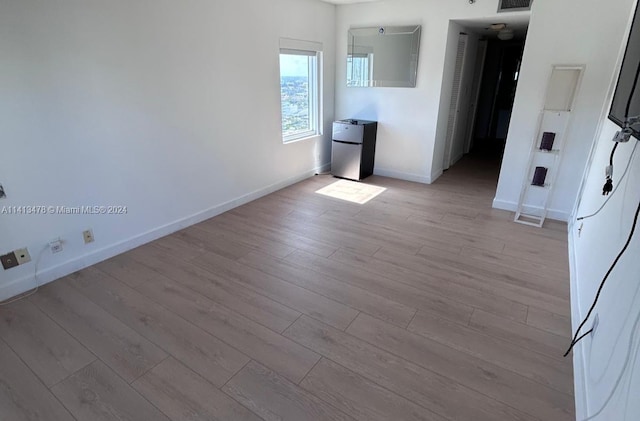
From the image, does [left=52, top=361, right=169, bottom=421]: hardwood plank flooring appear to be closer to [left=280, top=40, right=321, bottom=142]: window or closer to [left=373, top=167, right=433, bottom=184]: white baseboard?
[left=280, top=40, right=321, bottom=142]: window

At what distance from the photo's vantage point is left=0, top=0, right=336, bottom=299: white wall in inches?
88.2

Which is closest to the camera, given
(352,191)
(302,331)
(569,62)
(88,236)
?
(302,331)

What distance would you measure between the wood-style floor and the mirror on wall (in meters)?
2.31

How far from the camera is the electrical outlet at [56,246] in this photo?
2.53 m

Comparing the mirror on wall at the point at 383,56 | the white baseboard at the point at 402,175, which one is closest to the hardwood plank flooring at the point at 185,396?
the white baseboard at the point at 402,175

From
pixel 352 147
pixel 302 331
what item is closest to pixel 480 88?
pixel 352 147

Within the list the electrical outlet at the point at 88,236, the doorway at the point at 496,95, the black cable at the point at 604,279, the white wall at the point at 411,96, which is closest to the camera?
the black cable at the point at 604,279

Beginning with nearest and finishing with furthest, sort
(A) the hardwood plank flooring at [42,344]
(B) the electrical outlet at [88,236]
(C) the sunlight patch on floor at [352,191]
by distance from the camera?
(A) the hardwood plank flooring at [42,344]
(B) the electrical outlet at [88,236]
(C) the sunlight patch on floor at [352,191]

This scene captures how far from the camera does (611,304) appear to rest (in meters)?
1.53

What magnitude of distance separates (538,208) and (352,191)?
2103mm

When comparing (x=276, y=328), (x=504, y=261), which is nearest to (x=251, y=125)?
(x=276, y=328)

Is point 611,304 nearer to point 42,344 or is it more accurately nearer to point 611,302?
point 611,302

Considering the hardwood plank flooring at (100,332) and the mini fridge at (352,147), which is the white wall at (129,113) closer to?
the hardwood plank flooring at (100,332)

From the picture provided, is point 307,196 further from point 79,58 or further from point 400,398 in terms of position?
point 400,398
